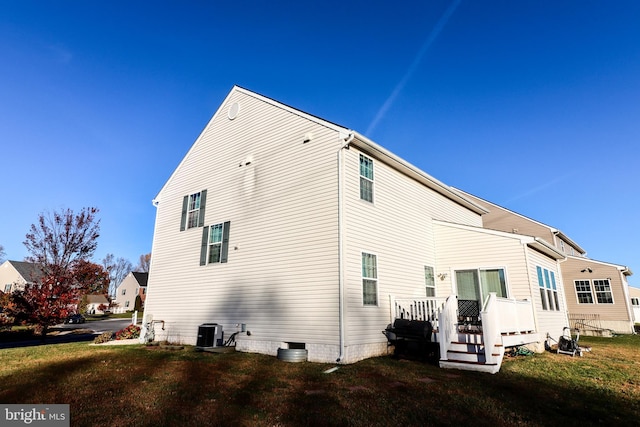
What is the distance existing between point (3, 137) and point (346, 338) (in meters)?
15.1

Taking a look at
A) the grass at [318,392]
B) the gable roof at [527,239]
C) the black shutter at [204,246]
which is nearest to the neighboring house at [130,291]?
the black shutter at [204,246]

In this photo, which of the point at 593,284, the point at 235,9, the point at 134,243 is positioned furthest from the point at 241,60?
the point at 134,243

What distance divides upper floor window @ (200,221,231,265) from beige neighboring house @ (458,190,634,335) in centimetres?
1539

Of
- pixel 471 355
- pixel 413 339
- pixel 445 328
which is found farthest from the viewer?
pixel 413 339

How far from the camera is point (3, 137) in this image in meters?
12.8

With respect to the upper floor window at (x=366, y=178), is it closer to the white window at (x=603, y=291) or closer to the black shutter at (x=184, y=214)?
the black shutter at (x=184, y=214)

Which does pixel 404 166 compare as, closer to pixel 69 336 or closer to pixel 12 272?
pixel 69 336

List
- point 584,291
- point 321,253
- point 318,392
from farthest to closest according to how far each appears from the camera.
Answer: point 584,291
point 321,253
point 318,392

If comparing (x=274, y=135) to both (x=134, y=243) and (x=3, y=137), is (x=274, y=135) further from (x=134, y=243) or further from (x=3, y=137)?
(x=134, y=243)

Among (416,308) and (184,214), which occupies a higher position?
(184,214)

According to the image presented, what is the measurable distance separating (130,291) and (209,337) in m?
56.1

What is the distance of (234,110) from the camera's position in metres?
13.3

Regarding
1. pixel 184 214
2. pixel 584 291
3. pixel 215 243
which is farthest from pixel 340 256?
pixel 584 291

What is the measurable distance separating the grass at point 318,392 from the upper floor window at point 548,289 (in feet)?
12.9
